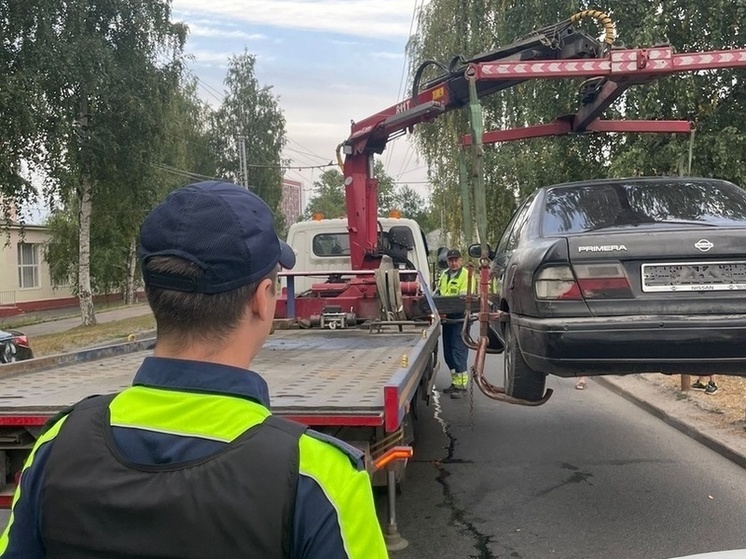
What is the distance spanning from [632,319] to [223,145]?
4895cm

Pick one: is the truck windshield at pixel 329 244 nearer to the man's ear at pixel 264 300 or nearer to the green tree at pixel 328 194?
the man's ear at pixel 264 300

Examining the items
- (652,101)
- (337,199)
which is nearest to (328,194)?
(337,199)

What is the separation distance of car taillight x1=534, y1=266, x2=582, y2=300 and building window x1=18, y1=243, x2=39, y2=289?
1339 inches

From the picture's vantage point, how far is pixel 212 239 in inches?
50.0

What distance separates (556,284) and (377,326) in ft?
10.7

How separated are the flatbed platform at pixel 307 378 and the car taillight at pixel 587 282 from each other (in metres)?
0.96

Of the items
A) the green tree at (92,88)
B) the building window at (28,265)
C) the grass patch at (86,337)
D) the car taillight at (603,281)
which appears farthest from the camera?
the building window at (28,265)

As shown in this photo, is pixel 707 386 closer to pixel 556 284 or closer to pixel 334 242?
pixel 556 284

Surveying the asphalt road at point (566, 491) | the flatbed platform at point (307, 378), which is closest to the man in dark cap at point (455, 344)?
the asphalt road at point (566, 491)

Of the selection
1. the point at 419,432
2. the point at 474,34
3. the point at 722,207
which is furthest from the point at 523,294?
the point at 474,34

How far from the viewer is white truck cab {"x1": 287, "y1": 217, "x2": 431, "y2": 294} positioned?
420 inches

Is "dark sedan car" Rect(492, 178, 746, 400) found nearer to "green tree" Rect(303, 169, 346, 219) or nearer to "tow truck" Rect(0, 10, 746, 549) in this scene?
"tow truck" Rect(0, 10, 746, 549)

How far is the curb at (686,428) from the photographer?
612 centimetres

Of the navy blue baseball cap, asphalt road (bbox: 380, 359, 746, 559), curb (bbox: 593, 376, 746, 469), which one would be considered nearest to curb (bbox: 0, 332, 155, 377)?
asphalt road (bbox: 380, 359, 746, 559)
